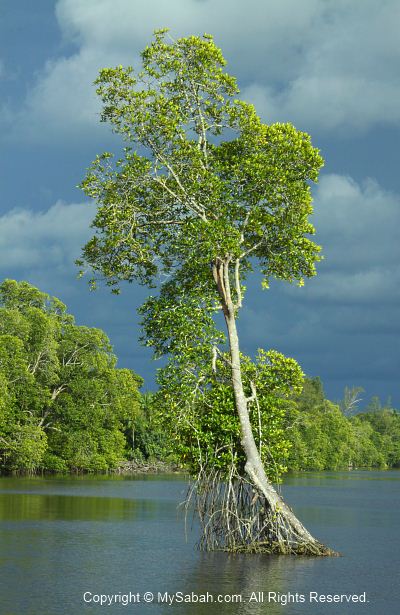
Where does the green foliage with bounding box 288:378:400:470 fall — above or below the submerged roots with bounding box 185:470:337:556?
above

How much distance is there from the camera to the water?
1984 centimetres

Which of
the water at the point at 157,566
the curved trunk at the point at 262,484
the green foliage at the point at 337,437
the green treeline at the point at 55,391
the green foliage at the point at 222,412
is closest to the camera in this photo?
the water at the point at 157,566

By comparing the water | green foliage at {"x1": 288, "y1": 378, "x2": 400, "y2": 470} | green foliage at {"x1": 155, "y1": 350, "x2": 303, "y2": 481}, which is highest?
green foliage at {"x1": 288, "y1": 378, "x2": 400, "y2": 470}

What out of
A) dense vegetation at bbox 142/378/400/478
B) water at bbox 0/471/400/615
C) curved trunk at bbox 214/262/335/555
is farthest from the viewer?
dense vegetation at bbox 142/378/400/478

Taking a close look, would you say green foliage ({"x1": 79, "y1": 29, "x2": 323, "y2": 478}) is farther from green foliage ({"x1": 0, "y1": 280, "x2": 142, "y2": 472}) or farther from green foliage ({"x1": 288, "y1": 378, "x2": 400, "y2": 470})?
green foliage ({"x1": 288, "y1": 378, "x2": 400, "y2": 470})

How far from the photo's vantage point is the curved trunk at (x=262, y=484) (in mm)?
27000

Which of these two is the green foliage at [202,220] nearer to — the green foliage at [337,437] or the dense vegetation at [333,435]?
the dense vegetation at [333,435]

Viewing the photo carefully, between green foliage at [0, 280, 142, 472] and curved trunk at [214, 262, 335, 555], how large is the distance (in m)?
46.4

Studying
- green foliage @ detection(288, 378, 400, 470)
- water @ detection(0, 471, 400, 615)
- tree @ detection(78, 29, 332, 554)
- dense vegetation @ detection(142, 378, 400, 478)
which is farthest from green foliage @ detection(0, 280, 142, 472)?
tree @ detection(78, 29, 332, 554)

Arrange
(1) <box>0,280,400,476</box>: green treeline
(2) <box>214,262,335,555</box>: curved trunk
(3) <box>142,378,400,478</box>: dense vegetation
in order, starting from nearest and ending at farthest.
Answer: (2) <box>214,262,335,555</box>: curved trunk → (1) <box>0,280,400,476</box>: green treeline → (3) <box>142,378,400,478</box>: dense vegetation

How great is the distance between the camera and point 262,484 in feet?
89.8

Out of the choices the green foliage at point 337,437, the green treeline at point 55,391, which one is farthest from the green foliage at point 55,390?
the green foliage at point 337,437

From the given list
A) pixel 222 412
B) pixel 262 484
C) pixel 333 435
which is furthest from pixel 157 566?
pixel 333 435

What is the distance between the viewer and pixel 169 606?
64.4ft
